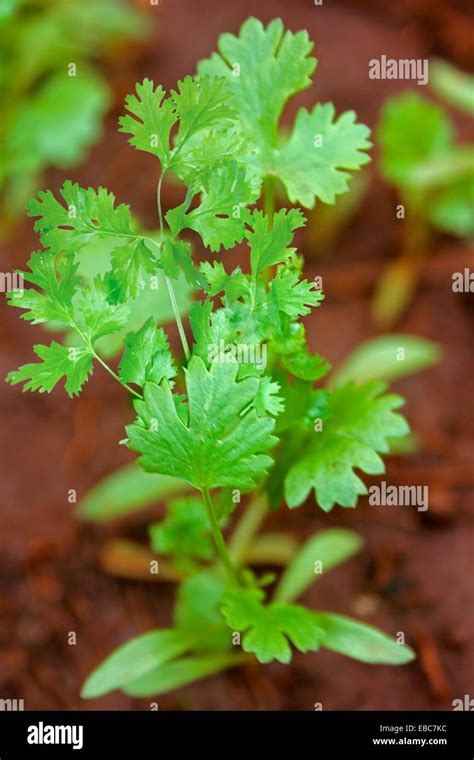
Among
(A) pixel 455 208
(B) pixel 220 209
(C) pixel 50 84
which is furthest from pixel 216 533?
(C) pixel 50 84

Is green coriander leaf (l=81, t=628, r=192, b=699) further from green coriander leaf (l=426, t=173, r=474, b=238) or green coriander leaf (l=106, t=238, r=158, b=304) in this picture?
green coriander leaf (l=426, t=173, r=474, b=238)

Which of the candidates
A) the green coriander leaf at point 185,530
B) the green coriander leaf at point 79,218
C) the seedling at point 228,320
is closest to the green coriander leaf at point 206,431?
the seedling at point 228,320

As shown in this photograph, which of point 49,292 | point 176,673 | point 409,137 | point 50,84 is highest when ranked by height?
point 50,84

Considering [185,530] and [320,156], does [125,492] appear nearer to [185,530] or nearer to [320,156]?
[185,530]

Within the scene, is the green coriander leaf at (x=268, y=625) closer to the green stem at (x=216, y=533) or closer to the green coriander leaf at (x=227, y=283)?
the green stem at (x=216, y=533)

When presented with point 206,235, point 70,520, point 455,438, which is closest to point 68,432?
point 70,520
